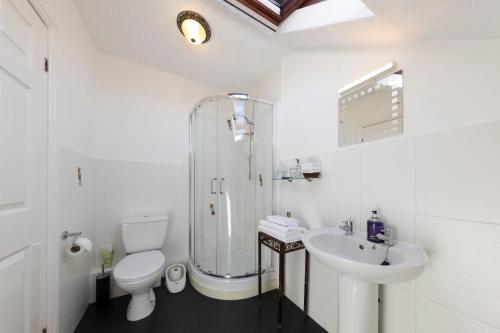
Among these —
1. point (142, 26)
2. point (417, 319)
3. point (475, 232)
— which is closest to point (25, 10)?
point (142, 26)

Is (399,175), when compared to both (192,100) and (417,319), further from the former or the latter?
(192,100)

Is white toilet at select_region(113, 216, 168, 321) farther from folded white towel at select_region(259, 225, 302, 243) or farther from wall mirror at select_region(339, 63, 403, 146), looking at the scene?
wall mirror at select_region(339, 63, 403, 146)

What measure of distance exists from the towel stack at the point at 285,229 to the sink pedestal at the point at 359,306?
0.53m

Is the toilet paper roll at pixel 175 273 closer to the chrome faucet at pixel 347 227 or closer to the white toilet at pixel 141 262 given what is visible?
the white toilet at pixel 141 262

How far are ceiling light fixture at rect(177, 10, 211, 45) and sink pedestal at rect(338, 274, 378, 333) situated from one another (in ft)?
6.62

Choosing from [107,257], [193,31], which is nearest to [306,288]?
[107,257]

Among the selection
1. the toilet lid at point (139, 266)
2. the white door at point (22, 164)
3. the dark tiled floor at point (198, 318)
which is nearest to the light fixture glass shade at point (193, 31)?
the white door at point (22, 164)

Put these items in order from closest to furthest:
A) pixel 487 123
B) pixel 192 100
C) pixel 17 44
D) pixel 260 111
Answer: pixel 487 123, pixel 17 44, pixel 260 111, pixel 192 100

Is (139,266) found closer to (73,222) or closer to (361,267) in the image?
(73,222)

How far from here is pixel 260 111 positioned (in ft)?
7.40

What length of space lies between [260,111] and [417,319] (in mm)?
1990

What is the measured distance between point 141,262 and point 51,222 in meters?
0.75

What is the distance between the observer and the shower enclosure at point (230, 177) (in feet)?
7.28

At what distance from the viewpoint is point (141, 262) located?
1743 mm
